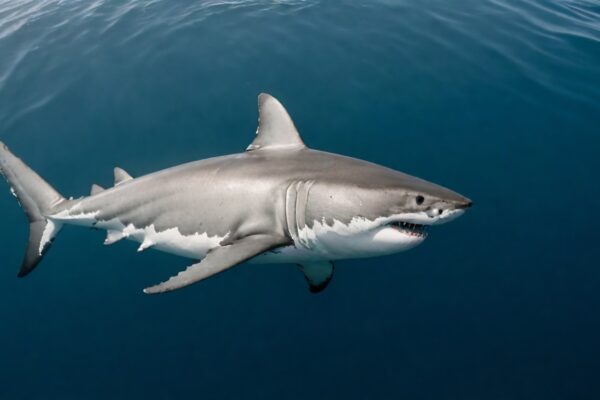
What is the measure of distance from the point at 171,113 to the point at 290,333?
628cm

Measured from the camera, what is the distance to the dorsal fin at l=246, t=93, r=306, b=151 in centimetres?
561

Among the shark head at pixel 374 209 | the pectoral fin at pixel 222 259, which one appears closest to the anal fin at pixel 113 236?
the pectoral fin at pixel 222 259

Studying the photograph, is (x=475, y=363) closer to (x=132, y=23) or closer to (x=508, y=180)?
(x=508, y=180)

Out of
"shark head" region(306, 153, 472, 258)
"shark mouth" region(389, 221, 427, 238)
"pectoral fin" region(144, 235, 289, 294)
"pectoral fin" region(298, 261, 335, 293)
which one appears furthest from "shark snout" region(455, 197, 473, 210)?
"pectoral fin" region(298, 261, 335, 293)

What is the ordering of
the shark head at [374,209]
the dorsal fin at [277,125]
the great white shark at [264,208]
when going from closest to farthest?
the shark head at [374,209] < the great white shark at [264,208] < the dorsal fin at [277,125]

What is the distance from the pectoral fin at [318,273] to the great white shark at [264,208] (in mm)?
15

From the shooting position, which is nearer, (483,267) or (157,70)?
(483,267)

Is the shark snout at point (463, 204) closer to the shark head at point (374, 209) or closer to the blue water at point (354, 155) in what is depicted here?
the shark head at point (374, 209)

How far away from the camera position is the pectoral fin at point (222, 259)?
438 cm

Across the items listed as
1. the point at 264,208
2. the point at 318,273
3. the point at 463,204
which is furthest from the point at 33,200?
the point at 463,204

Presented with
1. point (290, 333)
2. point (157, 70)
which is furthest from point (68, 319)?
point (157, 70)

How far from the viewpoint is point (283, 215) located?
4.95m

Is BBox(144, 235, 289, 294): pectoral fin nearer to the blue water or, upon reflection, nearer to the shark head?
the shark head

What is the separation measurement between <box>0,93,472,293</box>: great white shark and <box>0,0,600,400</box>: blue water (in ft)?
5.28
